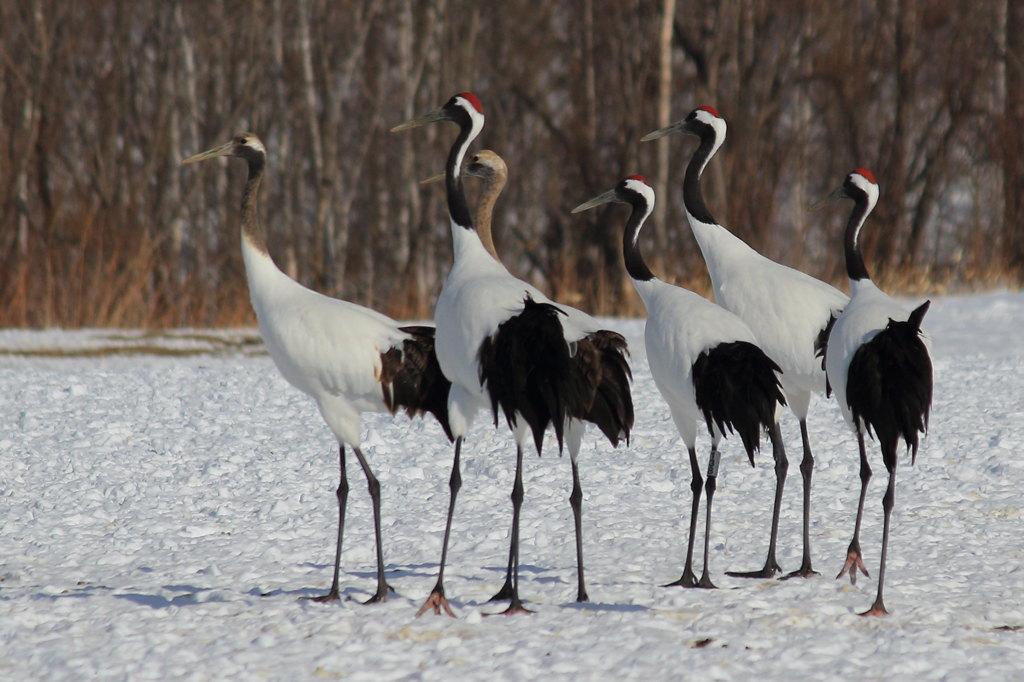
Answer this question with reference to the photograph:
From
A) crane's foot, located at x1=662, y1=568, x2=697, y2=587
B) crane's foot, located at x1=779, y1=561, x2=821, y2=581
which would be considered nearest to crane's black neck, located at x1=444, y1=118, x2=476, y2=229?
crane's foot, located at x1=662, y1=568, x2=697, y2=587

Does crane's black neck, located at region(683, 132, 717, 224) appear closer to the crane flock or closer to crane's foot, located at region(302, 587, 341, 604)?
the crane flock

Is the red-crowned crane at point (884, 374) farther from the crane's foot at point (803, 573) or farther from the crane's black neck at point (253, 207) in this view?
the crane's black neck at point (253, 207)

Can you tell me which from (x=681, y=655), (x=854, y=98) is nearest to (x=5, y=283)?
(x=681, y=655)

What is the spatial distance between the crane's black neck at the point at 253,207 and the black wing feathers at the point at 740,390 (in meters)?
1.92

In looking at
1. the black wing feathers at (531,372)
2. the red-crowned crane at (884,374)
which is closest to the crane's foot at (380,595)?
the black wing feathers at (531,372)

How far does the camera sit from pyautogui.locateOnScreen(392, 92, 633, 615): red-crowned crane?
4.87m

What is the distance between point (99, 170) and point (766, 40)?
10463 mm

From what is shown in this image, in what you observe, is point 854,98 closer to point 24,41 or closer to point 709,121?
point 24,41

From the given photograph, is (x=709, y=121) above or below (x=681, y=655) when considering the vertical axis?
above

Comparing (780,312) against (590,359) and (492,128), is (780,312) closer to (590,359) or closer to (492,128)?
(590,359)

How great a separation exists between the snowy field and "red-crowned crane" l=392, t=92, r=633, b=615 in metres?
0.49

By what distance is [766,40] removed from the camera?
21391 millimetres

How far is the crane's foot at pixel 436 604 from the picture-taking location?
4.91 m

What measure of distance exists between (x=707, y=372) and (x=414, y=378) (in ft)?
3.77
